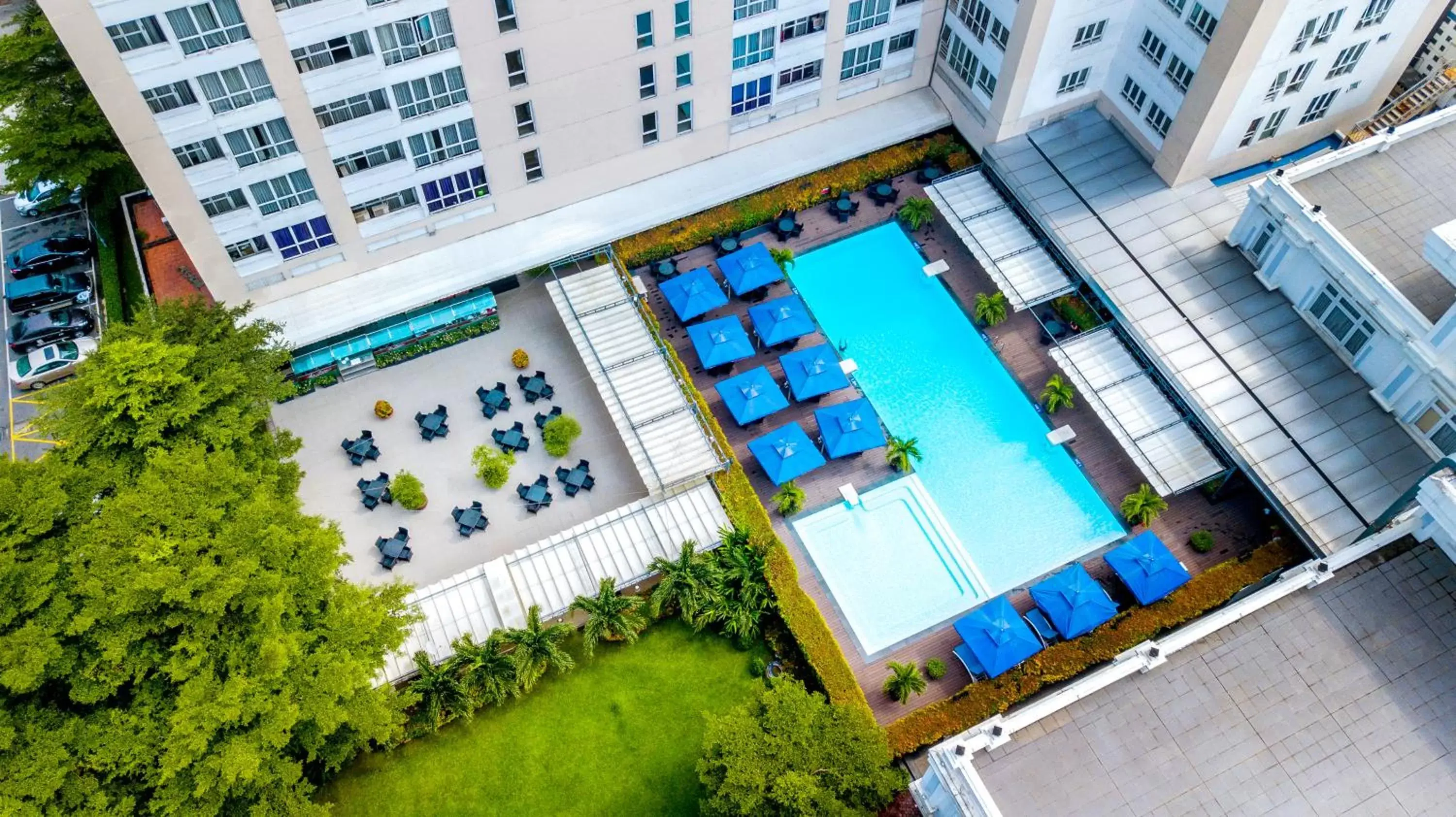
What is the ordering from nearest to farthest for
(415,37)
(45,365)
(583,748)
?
(583,748)
(415,37)
(45,365)

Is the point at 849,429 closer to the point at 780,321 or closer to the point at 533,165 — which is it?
the point at 780,321

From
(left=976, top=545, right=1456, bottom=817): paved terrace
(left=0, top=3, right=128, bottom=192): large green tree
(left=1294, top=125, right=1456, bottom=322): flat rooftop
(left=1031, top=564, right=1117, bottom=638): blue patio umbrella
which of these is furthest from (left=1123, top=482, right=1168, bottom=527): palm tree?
(left=0, top=3, right=128, bottom=192): large green tree

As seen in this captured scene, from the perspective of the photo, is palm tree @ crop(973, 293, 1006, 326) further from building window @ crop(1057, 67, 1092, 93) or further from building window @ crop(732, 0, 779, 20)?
building window @ crop(732, 0, 779, 20)

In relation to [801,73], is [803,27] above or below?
below

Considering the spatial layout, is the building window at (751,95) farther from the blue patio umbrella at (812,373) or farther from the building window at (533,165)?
the blue patio umbrella at (812,373)

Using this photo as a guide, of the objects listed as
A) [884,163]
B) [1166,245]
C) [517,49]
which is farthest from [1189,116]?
[517,49]

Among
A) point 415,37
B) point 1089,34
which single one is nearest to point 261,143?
point 415,37

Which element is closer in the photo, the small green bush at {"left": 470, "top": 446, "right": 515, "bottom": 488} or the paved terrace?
the paved terrace
